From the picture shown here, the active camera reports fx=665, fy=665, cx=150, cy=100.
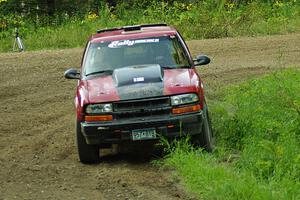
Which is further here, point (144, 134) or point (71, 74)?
point (71, 74)

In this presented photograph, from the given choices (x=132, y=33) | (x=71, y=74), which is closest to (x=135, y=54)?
(x=132, y=33)

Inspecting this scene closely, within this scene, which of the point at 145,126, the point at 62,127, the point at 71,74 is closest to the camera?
the point at 145,126

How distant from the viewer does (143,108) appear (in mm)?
8492

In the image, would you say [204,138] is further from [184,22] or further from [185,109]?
[184,22]

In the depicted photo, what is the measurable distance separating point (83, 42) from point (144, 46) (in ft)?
47.0

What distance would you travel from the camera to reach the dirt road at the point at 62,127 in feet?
25.2

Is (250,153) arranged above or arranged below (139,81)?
below

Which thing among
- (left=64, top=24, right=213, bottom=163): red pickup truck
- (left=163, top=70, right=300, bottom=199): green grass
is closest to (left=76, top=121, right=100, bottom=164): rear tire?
(left=64, top=24, right=213, bottom=163): red pickup truck

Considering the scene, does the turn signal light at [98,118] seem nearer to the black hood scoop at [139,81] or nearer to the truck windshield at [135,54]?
the black hood scoop at [139,81]

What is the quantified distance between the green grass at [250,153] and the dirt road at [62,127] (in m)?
0.32

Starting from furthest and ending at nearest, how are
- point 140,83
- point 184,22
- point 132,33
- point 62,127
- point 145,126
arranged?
1. point 184,22
2. point 62,127
3. point 132,33
4. point 140,83
5. point 145,126

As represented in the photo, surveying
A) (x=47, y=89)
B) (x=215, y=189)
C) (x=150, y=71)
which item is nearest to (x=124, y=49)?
(x=150, y=71)

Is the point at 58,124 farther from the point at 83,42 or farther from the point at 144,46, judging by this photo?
the point at 83,42

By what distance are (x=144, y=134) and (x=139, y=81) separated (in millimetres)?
771
